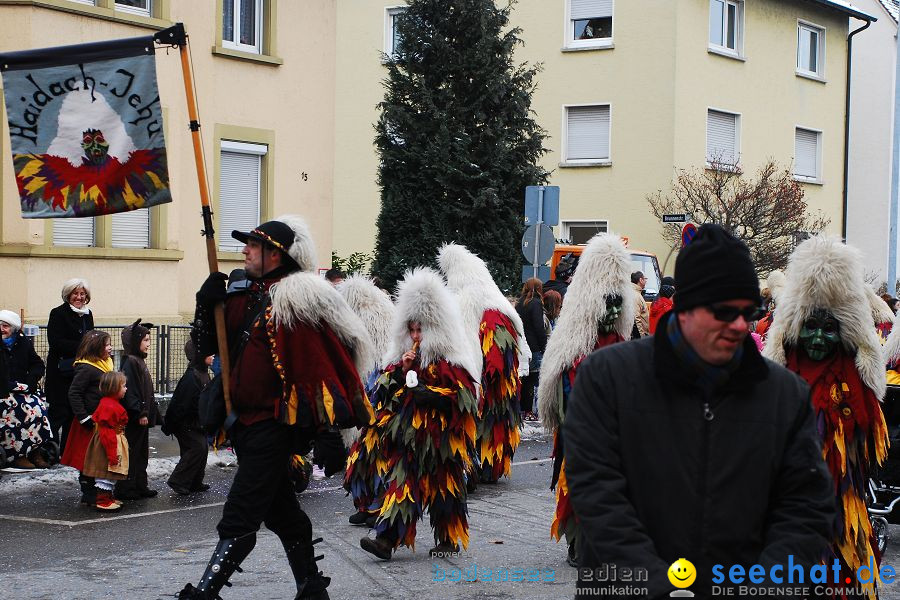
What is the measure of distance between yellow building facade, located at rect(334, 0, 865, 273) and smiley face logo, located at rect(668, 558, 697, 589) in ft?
77.6

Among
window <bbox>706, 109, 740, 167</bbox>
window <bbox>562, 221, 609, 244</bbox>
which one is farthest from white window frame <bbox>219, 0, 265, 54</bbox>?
window <bbox>706, 109, 740, 167</bbox>

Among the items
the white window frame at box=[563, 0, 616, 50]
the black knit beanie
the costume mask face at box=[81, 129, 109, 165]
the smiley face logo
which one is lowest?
the smiley face logo

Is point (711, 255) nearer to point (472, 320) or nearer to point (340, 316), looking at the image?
point (340, 316)

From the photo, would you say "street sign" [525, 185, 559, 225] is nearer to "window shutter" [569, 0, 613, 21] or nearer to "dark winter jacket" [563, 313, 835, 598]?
"window shutter" [569, 0, 613, 21]

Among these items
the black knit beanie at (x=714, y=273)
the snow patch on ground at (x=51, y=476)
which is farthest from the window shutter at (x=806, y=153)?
the black knit beanie at (x=714, y=273)

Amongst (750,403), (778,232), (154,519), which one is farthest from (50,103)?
(778,232)

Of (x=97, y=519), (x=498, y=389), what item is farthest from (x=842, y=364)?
(x=97, y=519)

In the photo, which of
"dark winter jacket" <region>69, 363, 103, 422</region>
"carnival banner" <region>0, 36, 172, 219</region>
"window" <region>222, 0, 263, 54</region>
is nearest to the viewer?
"carnival banner" <region>0, 36, 172, 219</region>

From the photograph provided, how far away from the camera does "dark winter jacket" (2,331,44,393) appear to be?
11266mm

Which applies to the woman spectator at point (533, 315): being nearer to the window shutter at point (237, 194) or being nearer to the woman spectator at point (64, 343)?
the window shutter at point (237, 194)

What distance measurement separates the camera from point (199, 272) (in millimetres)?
17750

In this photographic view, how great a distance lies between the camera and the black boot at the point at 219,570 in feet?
18.6

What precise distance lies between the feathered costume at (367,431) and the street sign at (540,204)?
6486mm

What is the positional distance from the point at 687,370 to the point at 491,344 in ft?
23.5
